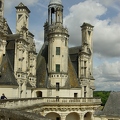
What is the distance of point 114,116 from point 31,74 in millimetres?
16829

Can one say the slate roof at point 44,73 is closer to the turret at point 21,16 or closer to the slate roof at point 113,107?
the turret at point 21,16

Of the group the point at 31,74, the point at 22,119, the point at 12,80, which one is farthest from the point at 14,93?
the point at 22,119

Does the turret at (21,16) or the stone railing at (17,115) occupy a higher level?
the turret at (21,16)

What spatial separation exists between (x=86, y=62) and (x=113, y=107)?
1428 centimetres

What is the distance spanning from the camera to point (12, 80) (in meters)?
31.0

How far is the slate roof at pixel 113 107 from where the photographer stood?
97.1ft

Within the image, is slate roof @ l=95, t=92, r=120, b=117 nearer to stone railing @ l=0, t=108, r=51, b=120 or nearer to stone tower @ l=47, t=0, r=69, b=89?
stone tower @ l=47, t=0, r=69, b=89

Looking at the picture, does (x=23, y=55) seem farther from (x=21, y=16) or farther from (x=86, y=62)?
(x=86, y=62)

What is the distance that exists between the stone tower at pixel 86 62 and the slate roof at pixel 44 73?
5.31ft

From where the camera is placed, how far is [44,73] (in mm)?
40594

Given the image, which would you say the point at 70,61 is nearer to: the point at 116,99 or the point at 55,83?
the point at 55,83

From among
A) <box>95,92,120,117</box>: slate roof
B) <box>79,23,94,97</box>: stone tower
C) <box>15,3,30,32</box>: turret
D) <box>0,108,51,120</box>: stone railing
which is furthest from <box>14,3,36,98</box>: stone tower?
<box>0,108,51,120</box>: stone railing

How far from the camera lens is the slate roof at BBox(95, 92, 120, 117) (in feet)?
97.1

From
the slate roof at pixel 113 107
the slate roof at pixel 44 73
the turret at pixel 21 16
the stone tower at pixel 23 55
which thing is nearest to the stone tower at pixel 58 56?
the slate roof at pixel 44 73
